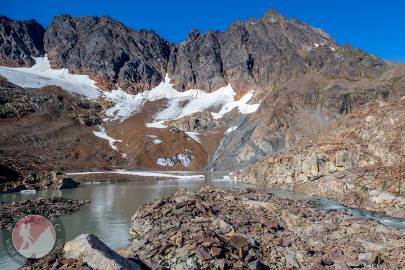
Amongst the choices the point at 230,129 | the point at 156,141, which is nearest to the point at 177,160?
the point at 156,141

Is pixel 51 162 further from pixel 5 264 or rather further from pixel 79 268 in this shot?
pixel 79 268

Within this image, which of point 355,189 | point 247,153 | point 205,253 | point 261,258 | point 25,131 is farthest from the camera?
point 25,131

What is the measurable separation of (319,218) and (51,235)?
2112 cm

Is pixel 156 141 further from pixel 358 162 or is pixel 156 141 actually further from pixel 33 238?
pixel 33 238

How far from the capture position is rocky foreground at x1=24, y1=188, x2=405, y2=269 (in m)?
19.6

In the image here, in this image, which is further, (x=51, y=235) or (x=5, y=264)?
(x=5, y=264)

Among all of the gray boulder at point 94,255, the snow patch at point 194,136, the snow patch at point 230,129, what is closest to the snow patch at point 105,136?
the snow patch at point 194,136

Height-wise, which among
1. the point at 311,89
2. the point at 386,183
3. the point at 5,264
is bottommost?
the point at 5,264

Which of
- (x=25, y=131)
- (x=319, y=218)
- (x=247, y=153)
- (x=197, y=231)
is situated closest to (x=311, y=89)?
(x=247, y=153)

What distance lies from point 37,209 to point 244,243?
34990 millimetres

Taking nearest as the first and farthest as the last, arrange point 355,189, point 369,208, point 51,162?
1. point 369,208
2. point 355,189
3. point 51,162

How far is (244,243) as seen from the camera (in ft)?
77.1

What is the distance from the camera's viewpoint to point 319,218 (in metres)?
34.2

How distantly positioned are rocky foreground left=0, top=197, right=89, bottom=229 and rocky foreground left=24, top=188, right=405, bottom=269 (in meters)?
15.4
